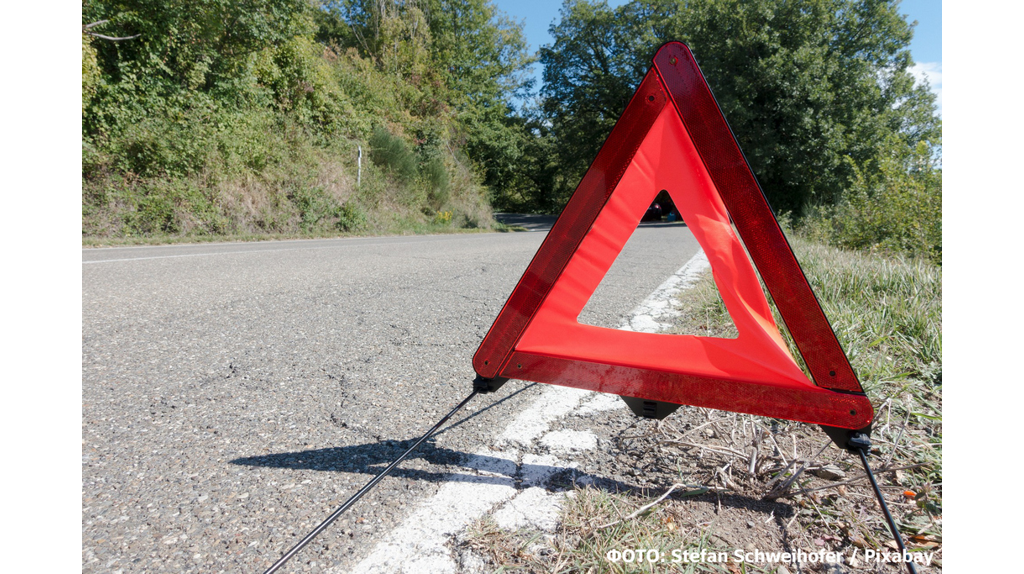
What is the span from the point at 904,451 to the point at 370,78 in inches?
817

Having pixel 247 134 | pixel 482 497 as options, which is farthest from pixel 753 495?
pixel 247 134

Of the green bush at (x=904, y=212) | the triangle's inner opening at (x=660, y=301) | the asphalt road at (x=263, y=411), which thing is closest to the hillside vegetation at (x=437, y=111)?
the green bush at (x=904, y=212)

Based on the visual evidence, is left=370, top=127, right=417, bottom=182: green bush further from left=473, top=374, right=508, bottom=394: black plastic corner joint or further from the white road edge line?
left=473, top=374, right=508, bottom=394: black plastic corner joint

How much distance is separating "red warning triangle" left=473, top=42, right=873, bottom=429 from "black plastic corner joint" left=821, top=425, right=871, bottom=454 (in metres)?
0.03

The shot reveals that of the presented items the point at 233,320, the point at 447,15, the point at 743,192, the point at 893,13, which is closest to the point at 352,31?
the point at 447,15

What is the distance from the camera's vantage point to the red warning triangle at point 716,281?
4.02 ft

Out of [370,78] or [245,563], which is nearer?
[245,563]

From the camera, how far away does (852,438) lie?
1200 millimetres

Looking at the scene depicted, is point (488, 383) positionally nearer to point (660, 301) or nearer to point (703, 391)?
point (703, 391)

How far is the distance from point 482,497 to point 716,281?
0.94m

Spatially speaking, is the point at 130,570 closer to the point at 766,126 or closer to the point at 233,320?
the point at 233,320

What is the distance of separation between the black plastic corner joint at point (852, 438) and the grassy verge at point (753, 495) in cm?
21

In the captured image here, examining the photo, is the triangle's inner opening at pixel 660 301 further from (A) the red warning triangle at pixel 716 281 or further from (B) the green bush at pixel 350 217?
(B) the green bush at pixel 350 217

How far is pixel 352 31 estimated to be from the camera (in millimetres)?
27812
